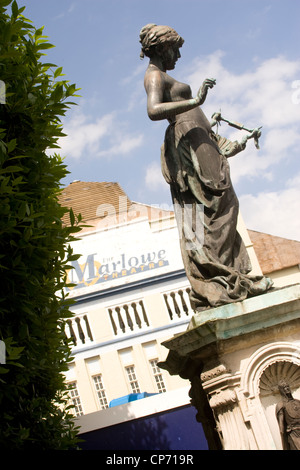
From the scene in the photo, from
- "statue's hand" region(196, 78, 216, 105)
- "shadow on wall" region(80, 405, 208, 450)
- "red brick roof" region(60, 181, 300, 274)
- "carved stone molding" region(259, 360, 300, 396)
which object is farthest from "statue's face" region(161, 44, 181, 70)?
"red brick roof" region(60, 181, 300, 274)

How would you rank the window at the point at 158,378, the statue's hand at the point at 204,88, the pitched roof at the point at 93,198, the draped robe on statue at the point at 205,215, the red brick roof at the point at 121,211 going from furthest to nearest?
the pitched roof at the point at 93,198 < the red brick roof at the point at 121,211 < the window at the point at 158,378 < the statue's hand at the point at 204,88 < the draped robe on statue at the point at 205,215

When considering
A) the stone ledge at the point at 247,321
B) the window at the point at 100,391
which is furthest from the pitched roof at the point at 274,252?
the stone ledge at the point at 247,321

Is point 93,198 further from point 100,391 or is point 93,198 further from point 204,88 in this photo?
point 204,88

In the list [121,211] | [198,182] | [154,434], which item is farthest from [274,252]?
[198,182]

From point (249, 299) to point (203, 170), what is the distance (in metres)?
1.37

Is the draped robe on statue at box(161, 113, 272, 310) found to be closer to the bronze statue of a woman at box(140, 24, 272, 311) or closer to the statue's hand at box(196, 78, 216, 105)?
the bronze statue of a woman at box(140, 24, 272, 311)

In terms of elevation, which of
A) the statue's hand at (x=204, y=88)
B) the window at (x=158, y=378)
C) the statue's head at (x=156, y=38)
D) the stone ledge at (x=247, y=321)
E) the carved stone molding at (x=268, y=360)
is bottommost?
the carved stone molding at (x=268, y=360)

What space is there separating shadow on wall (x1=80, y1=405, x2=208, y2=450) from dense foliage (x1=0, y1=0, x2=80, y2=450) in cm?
412

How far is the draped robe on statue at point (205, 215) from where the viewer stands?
4.91m

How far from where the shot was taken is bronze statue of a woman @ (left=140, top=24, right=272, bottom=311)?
195 inches

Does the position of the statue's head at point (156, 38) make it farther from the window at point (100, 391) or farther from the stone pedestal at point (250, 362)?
the window at point (100, 391)

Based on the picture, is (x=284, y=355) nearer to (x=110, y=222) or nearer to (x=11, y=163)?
(x=11, y=163)

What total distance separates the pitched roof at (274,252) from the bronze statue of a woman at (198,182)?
71.3 ft
